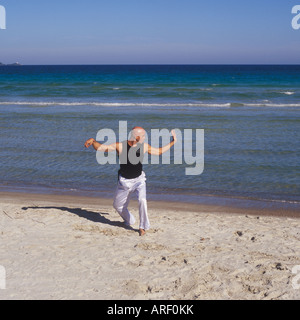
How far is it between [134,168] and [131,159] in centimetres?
15

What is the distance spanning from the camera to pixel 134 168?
6.75 m

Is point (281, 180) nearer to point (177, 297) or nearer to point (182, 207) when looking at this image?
point (182, 207)

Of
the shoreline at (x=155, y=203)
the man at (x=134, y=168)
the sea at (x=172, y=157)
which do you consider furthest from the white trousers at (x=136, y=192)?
the sea at (x=172, y=157)

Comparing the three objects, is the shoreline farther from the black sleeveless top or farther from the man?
the black sleeveless top

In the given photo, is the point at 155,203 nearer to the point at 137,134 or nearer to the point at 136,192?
the point at 136,192

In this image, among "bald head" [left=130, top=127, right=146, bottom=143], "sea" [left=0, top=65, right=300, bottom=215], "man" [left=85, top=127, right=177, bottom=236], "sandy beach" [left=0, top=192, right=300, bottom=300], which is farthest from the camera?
"sea" [left=0, top=65, right=300, bottom=215]

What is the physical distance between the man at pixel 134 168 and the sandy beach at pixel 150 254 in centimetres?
39

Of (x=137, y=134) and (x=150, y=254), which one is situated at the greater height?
(x=137, y=134)

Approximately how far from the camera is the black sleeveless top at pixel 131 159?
21.7 ft

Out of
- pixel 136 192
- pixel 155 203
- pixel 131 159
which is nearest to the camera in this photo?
pixel 131 159

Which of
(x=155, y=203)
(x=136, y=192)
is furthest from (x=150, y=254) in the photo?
(x=155, y=203)

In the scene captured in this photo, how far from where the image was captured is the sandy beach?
4980 mm

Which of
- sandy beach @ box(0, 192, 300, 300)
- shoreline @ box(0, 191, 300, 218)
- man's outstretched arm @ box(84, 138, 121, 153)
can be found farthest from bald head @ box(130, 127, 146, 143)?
shoreline @ box(0, 191, 300, 218)
